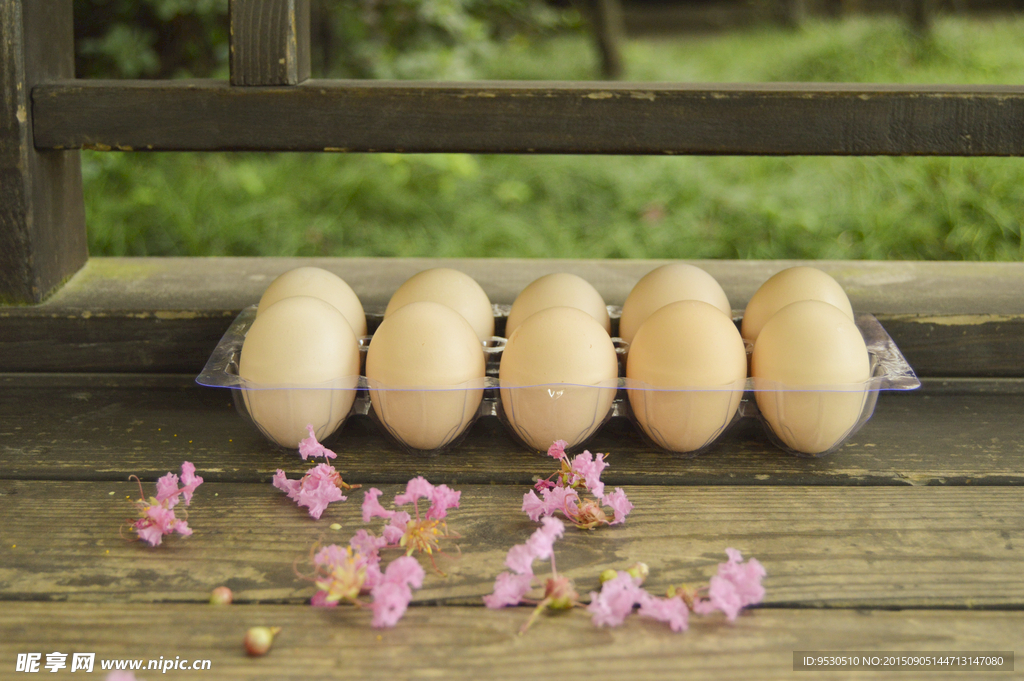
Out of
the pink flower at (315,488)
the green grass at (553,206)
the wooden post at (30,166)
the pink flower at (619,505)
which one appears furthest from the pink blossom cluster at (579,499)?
the green grass at (553,206)

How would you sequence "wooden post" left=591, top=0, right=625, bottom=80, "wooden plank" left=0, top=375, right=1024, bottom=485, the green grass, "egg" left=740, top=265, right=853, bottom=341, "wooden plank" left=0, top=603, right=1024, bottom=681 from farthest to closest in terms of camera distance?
"wooden post" left=591, top=0, right=625, bottom=80 < the green grass < "egg" left=740, top=265, right=853, bottom=341 < "wooden plank" left=0, top=375, right=1024, bottom=485 < "wooden plank" left=0, top=603, right=1024, bottom=681

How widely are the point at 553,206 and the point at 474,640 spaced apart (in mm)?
3023

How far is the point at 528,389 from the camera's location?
1135mm

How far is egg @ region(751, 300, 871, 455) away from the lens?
43.8 inches

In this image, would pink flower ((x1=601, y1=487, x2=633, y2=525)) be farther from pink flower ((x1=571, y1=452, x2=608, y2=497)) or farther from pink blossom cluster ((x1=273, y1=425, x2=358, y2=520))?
pink blossom cluster ((x1=273, y1=425, x2=358, y2=520))

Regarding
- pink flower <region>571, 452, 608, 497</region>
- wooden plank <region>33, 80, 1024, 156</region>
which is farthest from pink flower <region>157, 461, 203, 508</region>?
wooden plank <region>33, 80, 1024, 156</region>

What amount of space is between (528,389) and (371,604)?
1.22 ft

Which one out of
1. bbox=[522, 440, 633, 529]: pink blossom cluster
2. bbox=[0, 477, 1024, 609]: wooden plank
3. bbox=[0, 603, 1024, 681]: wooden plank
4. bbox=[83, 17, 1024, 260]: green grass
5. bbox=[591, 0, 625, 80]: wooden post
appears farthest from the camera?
bbox=[591, 0, 625, 80]: wooden post

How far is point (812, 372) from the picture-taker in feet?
3.66

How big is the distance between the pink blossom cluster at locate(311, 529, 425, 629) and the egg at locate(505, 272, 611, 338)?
0.47 meters

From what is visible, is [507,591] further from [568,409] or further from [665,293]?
[665,293]

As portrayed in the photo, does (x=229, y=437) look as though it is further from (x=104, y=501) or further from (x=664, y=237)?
(x=664, y=237)

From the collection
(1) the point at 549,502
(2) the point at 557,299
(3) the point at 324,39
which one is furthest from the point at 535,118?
(3) the point at 324,39

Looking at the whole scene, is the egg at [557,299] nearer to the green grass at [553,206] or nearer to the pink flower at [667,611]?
the pink flower at [667,611]
